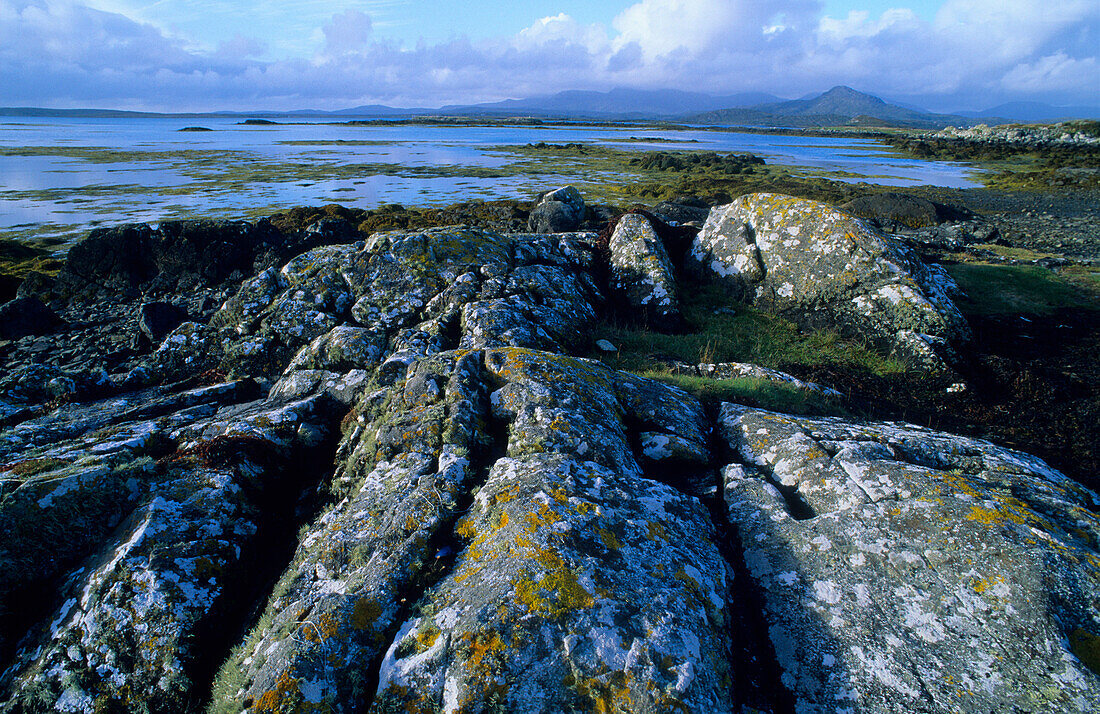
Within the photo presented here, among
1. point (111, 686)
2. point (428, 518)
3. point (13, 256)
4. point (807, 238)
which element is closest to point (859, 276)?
point (807, 238)

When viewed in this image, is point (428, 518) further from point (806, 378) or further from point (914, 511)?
point (806, 378)

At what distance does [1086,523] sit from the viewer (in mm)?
4914

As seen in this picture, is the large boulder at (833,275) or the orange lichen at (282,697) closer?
the orange lichen at (282,697)

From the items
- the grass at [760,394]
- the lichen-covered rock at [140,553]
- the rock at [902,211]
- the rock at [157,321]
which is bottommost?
the rock at [157,321]

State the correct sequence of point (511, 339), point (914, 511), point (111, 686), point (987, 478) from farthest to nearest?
point (511, 339), point (987, 478), point (914, 511), point (111, 686)

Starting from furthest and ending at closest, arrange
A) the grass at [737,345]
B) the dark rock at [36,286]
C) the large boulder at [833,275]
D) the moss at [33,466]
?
1. the dark rock at [36,286]
2. the large boulder at [833,275]
3. the grass at [737,345]
4. the moss at [33,466]

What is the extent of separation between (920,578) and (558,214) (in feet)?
67.2

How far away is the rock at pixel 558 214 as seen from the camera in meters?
22.5

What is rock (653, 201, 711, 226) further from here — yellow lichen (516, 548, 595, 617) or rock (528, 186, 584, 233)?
yellow lichen (516, 548, 595, 617)

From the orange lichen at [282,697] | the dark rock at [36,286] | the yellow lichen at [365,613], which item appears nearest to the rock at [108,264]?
the dark rock at [36,286]

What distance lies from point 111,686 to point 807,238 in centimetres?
1572

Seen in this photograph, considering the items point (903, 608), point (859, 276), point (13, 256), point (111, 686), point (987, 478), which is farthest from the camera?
point (13, 256)

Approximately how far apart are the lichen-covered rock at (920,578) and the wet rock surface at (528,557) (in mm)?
22

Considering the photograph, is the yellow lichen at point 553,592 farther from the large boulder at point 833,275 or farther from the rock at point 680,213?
the rock at point 680,213
